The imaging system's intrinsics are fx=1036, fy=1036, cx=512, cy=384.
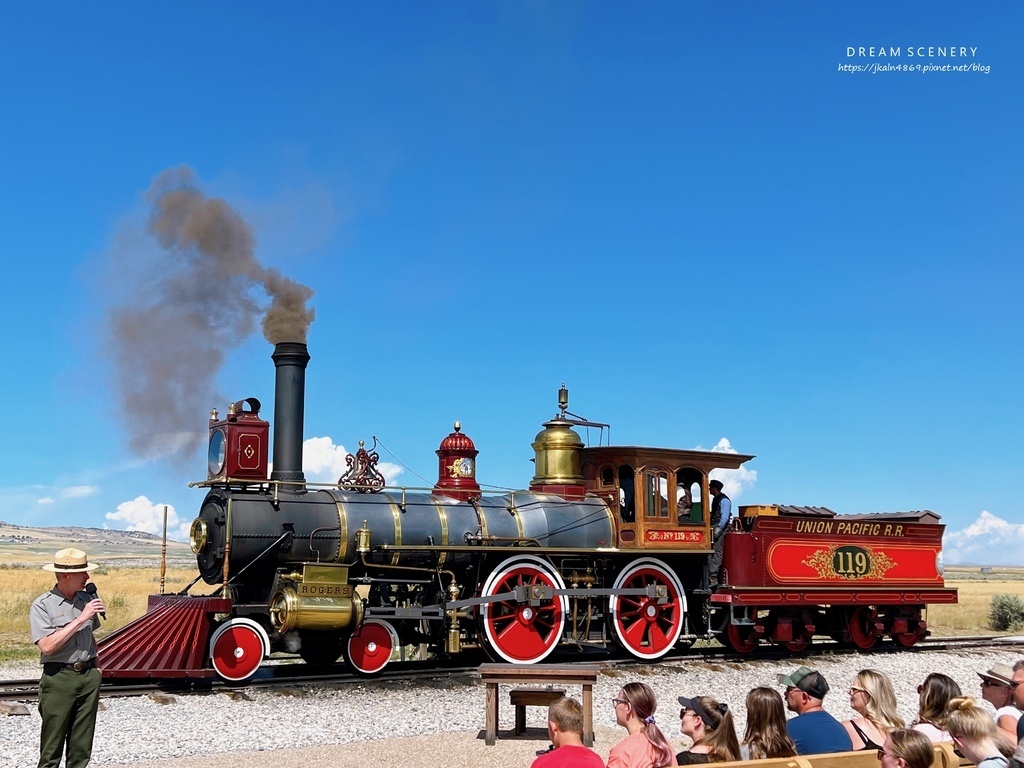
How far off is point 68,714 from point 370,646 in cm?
609

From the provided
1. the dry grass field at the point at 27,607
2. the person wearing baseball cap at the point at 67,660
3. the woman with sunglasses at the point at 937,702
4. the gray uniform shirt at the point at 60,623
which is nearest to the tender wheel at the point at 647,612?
the dry grass field at the point at 27,607

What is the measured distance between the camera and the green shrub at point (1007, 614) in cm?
2236

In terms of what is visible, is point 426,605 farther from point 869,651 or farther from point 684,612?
point 869,651

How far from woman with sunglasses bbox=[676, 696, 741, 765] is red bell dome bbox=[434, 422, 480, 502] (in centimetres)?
868

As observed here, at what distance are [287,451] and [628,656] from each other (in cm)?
533

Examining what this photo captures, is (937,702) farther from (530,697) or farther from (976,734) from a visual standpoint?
(530,697)

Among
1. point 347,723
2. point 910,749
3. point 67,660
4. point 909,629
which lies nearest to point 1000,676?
point 910,749

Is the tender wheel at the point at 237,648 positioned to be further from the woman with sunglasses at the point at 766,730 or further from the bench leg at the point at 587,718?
the woman with sunglasses at the point at 766,730

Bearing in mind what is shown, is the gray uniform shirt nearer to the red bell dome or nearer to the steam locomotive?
the steam locomotive

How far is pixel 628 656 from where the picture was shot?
1394cm

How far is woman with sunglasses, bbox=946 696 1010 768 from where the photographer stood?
4387mm

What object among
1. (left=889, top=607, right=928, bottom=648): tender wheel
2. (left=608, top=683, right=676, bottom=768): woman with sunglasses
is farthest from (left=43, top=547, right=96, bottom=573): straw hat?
(left=889, top=607, right=928, bottom=648): tender wheel

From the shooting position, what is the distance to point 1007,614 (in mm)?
22531

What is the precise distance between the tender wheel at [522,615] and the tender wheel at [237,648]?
281 cm
